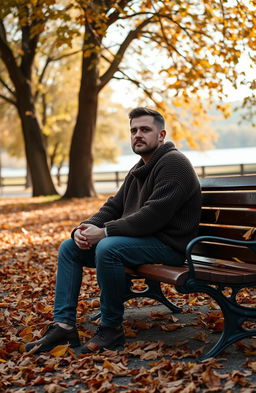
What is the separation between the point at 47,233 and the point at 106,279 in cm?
771

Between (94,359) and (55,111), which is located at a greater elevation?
(55,111)

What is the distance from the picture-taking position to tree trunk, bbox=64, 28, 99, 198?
18.9m

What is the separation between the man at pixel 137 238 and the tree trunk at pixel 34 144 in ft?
55.4

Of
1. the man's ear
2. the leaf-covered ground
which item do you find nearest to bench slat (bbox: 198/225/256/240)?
A: the leaf-covered ground

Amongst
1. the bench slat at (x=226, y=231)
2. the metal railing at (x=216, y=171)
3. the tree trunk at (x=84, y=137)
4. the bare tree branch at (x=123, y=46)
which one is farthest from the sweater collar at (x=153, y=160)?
the metal railing at (x=216, y=171)

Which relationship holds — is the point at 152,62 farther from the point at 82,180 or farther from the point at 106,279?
the point at 106,279

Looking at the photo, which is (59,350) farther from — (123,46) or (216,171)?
(216,171)

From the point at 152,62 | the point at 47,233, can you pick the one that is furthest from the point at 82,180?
the point at 47,233

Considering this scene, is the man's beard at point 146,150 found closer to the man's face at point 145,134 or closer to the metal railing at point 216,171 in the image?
the man's face at point 145,134

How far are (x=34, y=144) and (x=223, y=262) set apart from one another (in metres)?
18.0

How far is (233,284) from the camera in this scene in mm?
4047

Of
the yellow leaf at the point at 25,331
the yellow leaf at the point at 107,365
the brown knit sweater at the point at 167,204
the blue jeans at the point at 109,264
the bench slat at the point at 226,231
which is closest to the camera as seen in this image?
the yellow leaf at the point at 107,365

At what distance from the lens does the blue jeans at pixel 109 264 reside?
420 cm

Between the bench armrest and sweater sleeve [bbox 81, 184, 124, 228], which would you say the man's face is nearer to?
sweater sleeve [bbox 81, 184, 124, 228]
